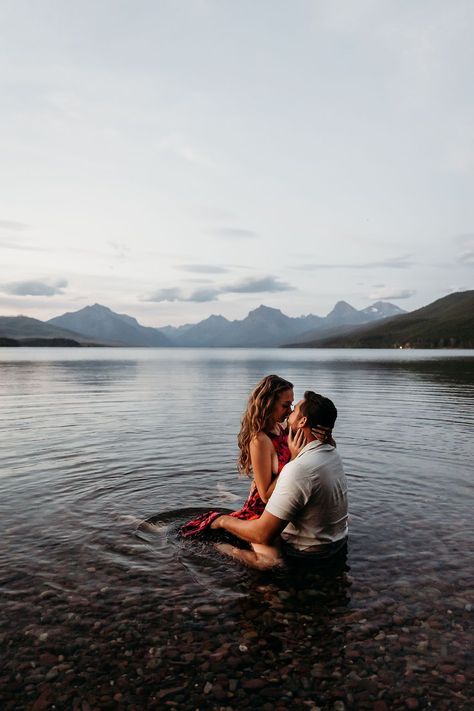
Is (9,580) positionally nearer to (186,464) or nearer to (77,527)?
(77,527)

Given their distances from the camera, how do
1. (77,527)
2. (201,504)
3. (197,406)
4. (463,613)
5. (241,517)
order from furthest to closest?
(197,406) < (201,504) < (77,527) < (241,517) < (463,613)

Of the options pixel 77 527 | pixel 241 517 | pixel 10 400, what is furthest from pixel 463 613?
pixel 10 400

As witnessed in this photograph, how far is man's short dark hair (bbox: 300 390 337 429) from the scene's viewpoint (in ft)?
29.5

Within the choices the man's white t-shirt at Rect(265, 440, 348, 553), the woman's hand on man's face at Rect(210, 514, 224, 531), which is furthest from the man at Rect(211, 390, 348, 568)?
the woman's hand on man's face at Rect(210, 514, 224, 531)

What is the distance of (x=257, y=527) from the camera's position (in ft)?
32.2

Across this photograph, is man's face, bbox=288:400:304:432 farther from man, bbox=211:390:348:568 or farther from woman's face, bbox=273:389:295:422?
woman's face, bbox=273:389:295:422

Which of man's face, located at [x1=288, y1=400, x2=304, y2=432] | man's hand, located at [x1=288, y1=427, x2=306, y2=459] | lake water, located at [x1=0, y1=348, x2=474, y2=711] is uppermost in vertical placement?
man's face, located at [x1=288, y1=400, x2=304, y2=432]

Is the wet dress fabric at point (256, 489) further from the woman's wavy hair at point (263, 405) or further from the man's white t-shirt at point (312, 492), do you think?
the man's white t-shirt at point (312, 492)

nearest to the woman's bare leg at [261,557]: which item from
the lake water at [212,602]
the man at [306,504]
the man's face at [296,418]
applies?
the man at [306,504]

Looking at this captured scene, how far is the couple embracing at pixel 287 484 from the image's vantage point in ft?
29.5

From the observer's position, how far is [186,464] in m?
19.7

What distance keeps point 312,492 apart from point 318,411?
1.50 meters

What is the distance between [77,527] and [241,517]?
173 inches

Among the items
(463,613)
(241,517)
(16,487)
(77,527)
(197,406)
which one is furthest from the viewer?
(197,406)
